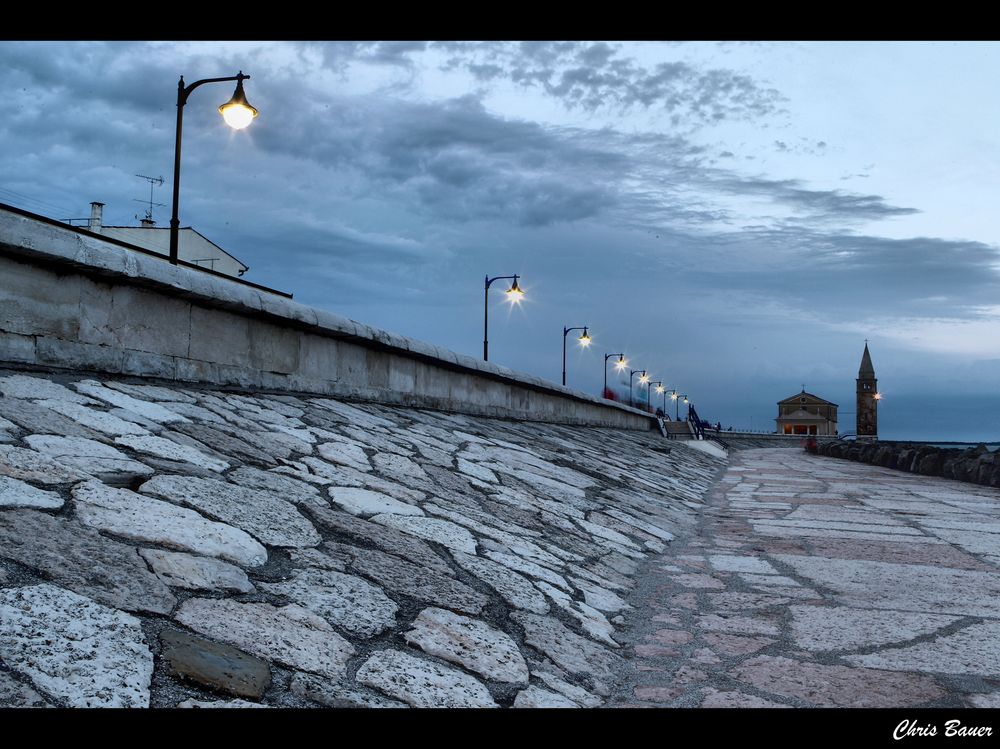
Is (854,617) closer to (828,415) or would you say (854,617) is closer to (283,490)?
(283,490)

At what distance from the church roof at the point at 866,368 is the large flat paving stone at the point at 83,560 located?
88.7 metres

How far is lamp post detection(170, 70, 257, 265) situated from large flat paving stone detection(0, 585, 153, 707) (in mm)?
7973

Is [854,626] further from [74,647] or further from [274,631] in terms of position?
[74,647]

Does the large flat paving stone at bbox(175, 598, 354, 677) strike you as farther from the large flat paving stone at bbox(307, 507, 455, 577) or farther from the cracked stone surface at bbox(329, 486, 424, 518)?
the cracked stone surface at bbox(329, 486, 424, 518)

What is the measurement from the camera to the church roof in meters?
79.3

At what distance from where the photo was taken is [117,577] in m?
1.94

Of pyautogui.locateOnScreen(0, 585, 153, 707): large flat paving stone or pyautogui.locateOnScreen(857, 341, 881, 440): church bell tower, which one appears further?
pyautogui.locateOnScreen(857, 341, 881, 440): church bell tower

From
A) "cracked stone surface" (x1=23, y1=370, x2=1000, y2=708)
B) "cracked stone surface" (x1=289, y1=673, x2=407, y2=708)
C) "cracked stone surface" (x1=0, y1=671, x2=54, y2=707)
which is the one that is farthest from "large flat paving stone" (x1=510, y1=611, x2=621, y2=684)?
"cracked stone surface" (x1=0, y1=671, x2=54, y2=707)

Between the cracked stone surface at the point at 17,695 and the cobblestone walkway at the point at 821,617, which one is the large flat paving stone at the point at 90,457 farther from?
the cobblestone walkway at the point at 821,617

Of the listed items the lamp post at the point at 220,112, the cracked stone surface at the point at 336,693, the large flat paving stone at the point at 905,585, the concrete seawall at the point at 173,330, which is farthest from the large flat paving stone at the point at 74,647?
the lamp post at the point at 220,112
